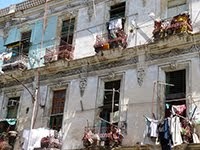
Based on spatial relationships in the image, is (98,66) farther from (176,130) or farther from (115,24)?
(176,130)

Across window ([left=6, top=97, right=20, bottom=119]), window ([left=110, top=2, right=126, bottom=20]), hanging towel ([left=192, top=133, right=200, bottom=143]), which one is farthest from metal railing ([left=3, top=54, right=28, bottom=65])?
hanging towel ([left=192, top=133, right=200, bottom=143])

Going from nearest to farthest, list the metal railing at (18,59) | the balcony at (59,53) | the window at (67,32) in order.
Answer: the balcony at (59,53) < the window at (67,32) < the metal railing at (18,59)

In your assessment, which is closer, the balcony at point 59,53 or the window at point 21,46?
the balcony at point 59,53

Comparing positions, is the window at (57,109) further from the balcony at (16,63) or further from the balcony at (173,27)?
the balcony at (173,27)

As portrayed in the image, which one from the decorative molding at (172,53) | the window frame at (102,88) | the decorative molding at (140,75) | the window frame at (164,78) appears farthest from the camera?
the window frame at (102,88)

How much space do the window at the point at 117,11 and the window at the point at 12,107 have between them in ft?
20.7

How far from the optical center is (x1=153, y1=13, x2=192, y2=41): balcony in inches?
621

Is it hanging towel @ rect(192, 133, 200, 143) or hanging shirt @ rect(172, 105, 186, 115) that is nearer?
hanging towel @ rect(192, 133, 200, 143)

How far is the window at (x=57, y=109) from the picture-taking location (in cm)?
1828

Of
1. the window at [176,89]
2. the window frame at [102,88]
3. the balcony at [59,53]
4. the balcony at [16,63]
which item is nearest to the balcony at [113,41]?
the window frame at [102,88]

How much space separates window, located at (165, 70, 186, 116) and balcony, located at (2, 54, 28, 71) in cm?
783

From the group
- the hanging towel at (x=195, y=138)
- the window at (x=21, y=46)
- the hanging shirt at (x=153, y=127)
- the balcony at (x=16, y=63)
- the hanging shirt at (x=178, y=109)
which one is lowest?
the hanging towel at (x=195, y=138)

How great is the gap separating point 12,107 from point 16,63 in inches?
87.9

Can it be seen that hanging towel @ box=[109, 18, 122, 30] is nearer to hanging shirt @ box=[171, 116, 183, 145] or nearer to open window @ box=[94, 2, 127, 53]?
open window @ box=[94, 2, 127, 53]
